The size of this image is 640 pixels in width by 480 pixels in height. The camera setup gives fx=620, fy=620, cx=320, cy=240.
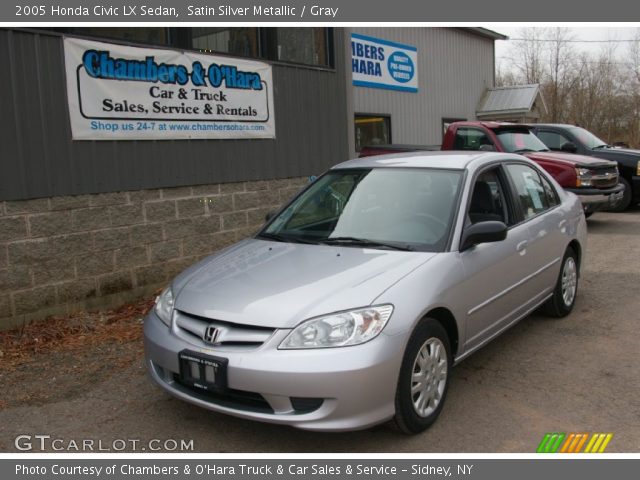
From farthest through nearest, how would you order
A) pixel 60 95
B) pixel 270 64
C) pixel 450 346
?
1. pixel 270 64
2. pixel 60 95
3. pixel 450 346

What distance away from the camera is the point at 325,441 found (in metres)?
3.55

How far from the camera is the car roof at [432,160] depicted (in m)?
4.71

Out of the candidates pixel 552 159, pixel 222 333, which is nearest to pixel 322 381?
pixel 222 333

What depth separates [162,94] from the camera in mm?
6902

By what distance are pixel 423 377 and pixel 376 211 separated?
53.9 inches

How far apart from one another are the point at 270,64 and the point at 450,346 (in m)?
5.41

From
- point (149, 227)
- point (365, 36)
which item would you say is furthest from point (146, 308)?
point (365, 36)

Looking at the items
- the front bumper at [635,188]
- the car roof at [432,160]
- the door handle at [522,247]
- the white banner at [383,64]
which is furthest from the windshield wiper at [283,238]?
the front bumper at [635,188]

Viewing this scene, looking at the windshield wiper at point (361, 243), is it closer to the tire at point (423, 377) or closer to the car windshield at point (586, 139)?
the tire at point (423, 377)

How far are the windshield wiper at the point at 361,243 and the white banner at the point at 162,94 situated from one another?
3.23 m

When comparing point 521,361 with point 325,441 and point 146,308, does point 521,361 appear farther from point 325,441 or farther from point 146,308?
point 146,308

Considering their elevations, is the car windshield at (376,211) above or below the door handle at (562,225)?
above

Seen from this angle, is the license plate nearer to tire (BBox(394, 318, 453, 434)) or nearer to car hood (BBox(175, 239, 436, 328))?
car hood (BBox(175, 239, 436, 328))

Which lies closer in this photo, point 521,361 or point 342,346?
point 342,346
